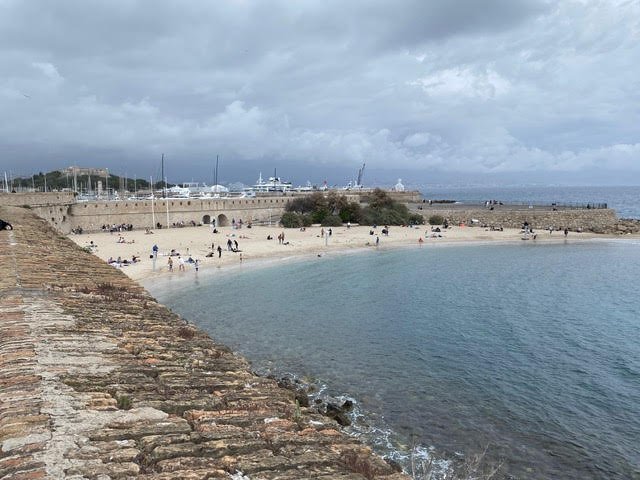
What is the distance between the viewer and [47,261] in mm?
9898

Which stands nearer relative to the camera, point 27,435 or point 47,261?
point 27,435

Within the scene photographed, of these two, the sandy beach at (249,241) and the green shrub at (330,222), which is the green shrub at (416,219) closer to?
the sandy beach at (249,241)

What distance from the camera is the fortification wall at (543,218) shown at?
66.8 meters

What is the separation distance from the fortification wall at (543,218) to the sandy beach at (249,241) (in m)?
4.85

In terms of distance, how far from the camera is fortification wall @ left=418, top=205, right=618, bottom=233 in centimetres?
6681

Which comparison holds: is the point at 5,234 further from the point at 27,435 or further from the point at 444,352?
the point at 444,352

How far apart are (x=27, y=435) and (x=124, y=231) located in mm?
52457

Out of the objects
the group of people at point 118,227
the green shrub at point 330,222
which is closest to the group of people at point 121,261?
the group of people at point 118,227

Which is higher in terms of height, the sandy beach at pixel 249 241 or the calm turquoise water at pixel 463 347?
the sandy beach at pixel 249 241

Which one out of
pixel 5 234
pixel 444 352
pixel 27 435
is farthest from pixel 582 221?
pixel 27 435

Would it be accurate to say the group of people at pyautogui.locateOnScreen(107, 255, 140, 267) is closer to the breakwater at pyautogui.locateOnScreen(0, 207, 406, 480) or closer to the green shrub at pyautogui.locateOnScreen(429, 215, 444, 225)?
the breakwater at pyautogui.locateOnScreen(0, 207, 406, 480)

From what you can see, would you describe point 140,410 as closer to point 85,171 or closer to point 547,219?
point 547,219

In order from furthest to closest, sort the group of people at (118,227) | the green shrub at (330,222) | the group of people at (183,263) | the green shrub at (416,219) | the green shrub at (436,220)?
1. the green shrub at (436,220)
2. the green shrub at (416,219)
3. the green shrub at (330,222)
4. the group of people at (118,227)
5. the group of people at (183,263)

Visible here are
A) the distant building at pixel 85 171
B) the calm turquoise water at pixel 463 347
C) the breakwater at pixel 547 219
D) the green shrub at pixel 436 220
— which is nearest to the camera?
the calm turquoise water at pixel 463 347
